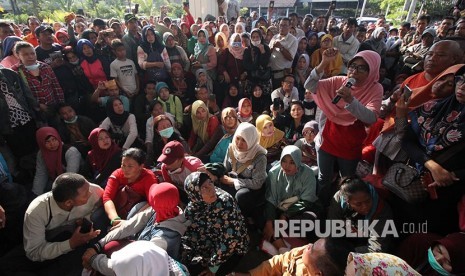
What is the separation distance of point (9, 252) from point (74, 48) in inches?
140

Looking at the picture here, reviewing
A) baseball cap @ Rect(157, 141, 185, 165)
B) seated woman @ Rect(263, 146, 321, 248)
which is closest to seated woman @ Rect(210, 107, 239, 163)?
baseball cap @ Rect(157, 141, 185, 165)

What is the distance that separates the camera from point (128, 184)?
2.79 m

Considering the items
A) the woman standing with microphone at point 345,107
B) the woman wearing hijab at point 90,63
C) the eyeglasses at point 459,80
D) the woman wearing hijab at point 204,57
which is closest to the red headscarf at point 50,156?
the woman wearing hijab at point 90,63

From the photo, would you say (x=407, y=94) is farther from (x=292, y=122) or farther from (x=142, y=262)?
(x=142, y=262)

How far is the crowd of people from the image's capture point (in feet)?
5.90

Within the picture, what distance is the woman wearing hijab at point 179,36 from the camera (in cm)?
601

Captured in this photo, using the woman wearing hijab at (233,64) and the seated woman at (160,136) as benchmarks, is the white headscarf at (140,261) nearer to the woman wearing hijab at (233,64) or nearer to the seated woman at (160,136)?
the seated woman at (160,136)

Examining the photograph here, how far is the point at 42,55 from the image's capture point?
167 inches

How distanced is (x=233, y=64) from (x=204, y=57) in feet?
2.06

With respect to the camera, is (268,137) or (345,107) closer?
(345,107)

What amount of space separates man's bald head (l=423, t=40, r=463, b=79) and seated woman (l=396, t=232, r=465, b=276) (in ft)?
3.99

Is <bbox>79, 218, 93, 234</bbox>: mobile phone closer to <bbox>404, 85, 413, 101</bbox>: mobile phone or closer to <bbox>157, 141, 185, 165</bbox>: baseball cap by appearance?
<bbox>157, 141, 185, 165</bbox>: baseball cap

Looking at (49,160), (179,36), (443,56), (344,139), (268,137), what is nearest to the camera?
(443,56)

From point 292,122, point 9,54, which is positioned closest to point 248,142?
point 292,122
